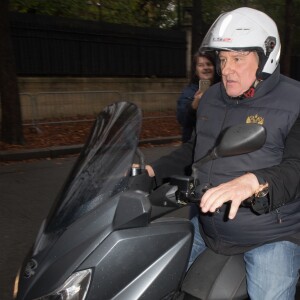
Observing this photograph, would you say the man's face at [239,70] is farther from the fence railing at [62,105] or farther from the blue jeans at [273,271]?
the fence railing at [62,105]

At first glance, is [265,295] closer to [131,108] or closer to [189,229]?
[189,229]

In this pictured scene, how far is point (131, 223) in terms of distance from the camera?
5.79 ft

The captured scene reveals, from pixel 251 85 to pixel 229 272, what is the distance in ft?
2.56

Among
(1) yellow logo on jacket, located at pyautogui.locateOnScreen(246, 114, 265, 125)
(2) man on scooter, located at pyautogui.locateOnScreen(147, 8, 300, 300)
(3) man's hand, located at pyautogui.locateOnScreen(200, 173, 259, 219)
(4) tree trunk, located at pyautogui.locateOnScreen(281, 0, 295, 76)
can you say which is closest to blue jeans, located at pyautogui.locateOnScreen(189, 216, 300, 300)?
(2) man on scooter, located at pyautogui.locateOnScreen(147, 8, 300, 300)

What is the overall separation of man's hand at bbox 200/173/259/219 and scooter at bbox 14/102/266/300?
13 centimetres

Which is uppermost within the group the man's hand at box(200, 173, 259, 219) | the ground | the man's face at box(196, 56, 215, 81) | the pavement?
the man's face at box(196, 56, 215, 81)

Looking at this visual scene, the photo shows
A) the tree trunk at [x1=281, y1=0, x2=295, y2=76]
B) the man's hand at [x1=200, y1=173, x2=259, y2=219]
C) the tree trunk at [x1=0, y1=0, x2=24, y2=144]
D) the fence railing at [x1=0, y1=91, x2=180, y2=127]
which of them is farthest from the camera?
the tree trunk at [x1=281, y1=0, x2=295, y2=76]

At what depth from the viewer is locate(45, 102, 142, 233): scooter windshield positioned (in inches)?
73.4

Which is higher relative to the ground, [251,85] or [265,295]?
[251,85]

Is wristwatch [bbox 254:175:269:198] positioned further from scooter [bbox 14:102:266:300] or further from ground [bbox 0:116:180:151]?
ground [bbox 0:116:180:151]

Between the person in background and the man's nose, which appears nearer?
the man's nose

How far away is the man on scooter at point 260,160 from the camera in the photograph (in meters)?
1.97

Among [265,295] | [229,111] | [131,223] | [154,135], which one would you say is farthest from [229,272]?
[154,135]

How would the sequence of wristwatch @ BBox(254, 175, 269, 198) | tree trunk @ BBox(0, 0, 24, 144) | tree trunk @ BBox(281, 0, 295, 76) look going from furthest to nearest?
tree trunk @ BBox(281, 0, 295, 76)
tree trunk @ BBox(0, 0, 24, 144)
wristwatch @ BBox(254, 175, 269, 198)
